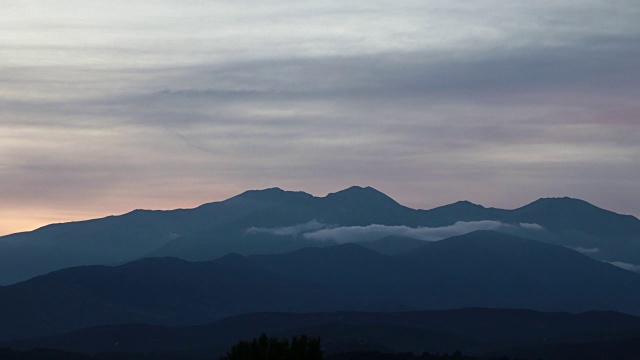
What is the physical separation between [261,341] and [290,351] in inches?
134

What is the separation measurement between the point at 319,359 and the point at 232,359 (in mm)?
8030

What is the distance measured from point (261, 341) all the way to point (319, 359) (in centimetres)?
570

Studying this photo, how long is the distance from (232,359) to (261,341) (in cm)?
320

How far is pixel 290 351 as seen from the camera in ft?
356

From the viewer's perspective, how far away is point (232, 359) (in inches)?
4311

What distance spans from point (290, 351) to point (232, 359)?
217 inches

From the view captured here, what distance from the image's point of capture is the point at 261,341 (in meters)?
110

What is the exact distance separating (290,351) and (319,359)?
9.60ft

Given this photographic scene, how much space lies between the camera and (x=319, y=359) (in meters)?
110
